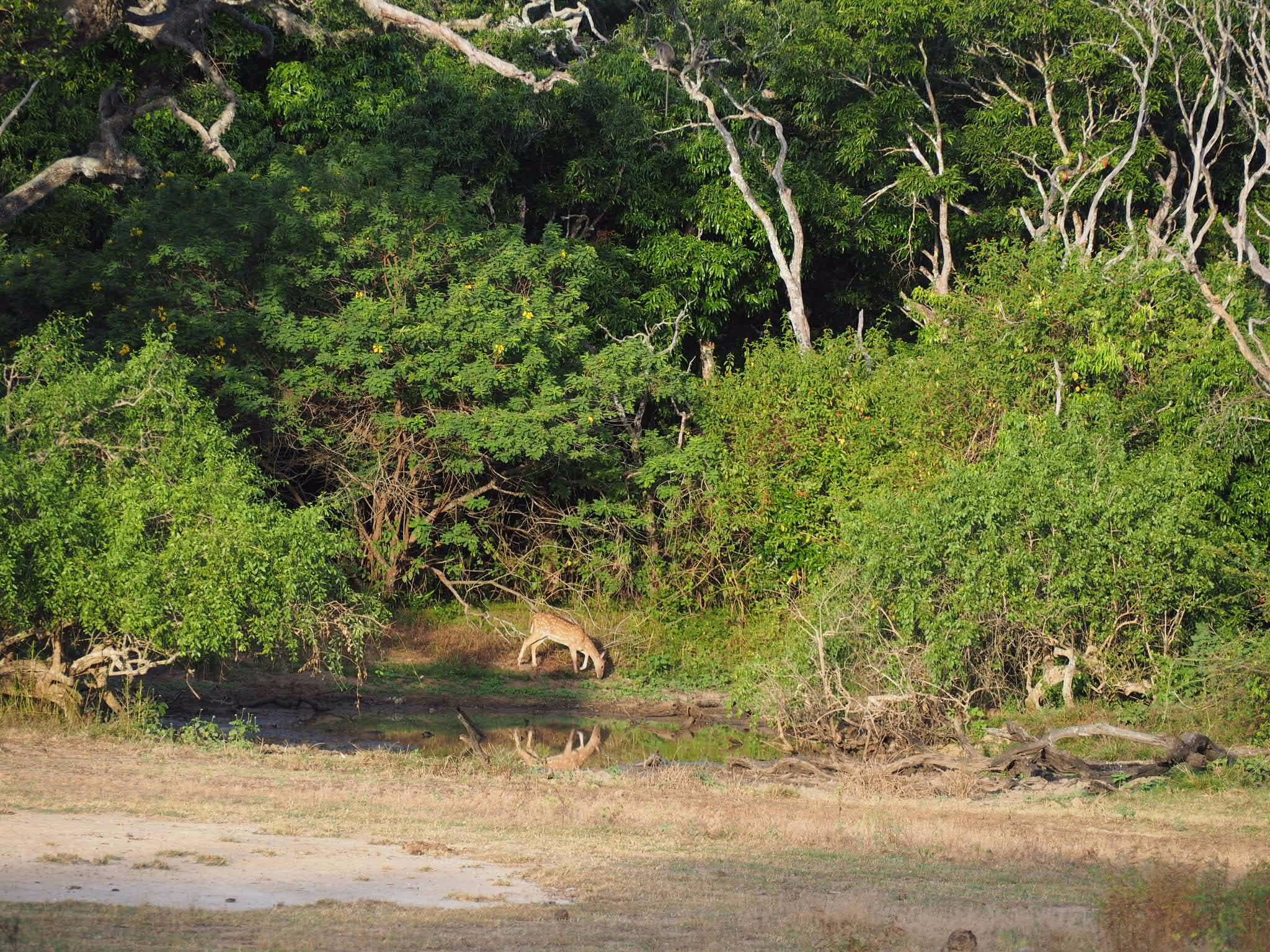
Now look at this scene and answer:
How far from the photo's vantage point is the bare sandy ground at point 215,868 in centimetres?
778

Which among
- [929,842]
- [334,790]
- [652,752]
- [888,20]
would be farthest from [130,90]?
[929,842]

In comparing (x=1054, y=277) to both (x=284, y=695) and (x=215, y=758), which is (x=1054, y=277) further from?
(x=215, y=758)

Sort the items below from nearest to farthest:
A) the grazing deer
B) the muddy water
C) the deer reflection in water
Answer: the deer reflection in water
the muddy water
the grazing deer

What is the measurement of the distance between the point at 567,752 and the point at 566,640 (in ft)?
18.0

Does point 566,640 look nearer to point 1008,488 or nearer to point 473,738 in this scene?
point 473,738

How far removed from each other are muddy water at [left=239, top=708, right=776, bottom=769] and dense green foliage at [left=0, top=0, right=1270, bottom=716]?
133 cm

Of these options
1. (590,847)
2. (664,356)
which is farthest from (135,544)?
(664,356)

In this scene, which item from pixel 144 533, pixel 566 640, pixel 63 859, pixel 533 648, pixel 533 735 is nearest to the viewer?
pixel 63 859

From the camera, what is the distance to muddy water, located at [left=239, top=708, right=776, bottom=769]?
1573 cm

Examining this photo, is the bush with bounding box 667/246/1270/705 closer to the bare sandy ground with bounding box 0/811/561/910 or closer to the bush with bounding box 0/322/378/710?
the bush with bounding box 0/322/378/710

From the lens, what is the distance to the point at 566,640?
20.8 meters

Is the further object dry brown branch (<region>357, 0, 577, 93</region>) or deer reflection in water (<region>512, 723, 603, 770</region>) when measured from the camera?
dry brown branch (<region>357, 0, 577, 93</region>)

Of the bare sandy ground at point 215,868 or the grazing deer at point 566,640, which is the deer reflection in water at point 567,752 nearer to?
the grazing deer at point 566,640

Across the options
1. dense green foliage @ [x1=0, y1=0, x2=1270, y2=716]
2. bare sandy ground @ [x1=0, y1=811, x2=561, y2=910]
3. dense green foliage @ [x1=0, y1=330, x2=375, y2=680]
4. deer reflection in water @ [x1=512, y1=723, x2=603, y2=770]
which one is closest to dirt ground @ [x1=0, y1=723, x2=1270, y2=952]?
bare sandy ground @ [x1=0, y1=811, x2=561, y2=910]
